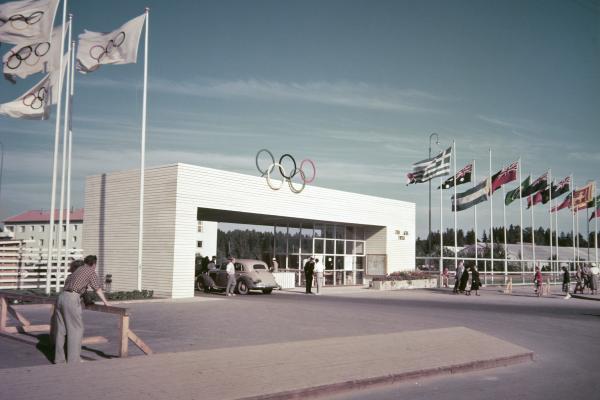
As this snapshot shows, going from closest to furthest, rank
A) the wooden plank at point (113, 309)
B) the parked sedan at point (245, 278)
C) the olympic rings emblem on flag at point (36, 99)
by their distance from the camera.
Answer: the wooden plank at point (113, 309)
the olympic rings emblem on flag at point (36, 99)
the parked sedan at point (245, 278)

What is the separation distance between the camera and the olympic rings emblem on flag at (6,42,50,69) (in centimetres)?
2039

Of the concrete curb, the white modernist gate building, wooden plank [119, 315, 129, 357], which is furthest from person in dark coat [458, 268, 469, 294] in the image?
wooden plank [119, 315, 129, 357]

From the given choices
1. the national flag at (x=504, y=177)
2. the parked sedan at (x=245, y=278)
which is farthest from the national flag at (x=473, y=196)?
the parked sedan at (x=245, y=278)

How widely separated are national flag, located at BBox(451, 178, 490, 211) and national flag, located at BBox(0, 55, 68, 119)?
27.2 meters

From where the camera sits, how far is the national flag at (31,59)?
20.3 m

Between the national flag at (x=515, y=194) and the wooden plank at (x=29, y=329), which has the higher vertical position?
the national flag at (x=515, y=194)

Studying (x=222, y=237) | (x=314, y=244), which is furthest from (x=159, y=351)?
(x=222, y=237)

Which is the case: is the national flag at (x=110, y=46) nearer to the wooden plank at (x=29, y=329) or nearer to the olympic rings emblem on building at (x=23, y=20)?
the olympic rings emblem on building at (x=23, y=20)

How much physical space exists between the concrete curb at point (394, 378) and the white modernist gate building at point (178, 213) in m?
15.0

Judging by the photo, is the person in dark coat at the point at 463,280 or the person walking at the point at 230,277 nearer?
the person walking at the point at 230,277

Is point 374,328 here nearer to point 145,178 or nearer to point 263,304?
point 263,304

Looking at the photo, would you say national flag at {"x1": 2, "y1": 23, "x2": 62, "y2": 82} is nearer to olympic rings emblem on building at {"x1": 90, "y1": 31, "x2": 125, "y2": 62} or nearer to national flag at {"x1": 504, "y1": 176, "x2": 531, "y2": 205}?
olympic rings emblem on building at {"x1": 90, "y1": 31, "x2": 125, "y2": 62}

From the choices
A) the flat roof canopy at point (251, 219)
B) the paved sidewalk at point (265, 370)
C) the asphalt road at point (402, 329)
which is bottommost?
the asphalt road at point (402, 329)

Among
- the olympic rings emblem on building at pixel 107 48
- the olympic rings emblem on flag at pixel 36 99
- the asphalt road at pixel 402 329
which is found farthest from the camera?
the olympic rings emblem on building at pixel 107 48
